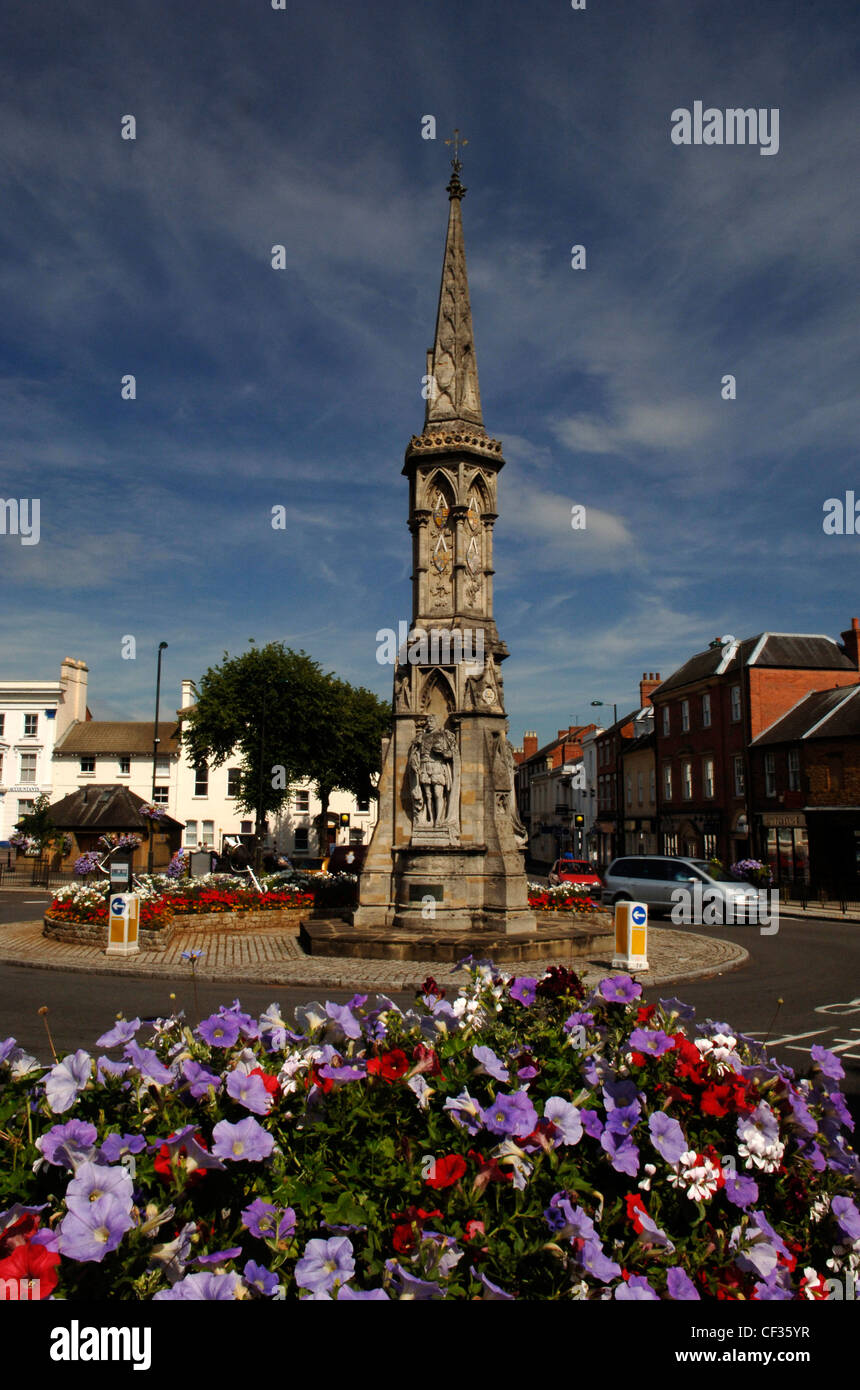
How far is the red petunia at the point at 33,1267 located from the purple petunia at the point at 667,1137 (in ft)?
5.16

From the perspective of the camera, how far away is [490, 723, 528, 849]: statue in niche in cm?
1594

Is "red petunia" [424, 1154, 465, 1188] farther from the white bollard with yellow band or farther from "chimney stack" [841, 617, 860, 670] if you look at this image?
"chimney stack" [841, 617, 860, 670]

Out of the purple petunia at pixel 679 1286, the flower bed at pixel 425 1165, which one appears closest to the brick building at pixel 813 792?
the flower bed at pixel 425 1165

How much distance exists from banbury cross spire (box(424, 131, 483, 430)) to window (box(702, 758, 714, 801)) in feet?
97.2

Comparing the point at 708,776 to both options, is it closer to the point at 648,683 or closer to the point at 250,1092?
the point at 648,683

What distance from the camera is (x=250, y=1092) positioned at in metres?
2.39

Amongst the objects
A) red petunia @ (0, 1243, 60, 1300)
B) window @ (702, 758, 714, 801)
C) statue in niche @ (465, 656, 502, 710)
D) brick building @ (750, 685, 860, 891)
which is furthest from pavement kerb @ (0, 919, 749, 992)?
window @ (702, 758, 714, 801)

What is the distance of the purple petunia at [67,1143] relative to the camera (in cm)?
209

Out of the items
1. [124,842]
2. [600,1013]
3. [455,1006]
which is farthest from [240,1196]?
[124,842]

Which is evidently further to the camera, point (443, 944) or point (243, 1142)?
point (443, 944)

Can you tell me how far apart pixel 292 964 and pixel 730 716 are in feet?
106

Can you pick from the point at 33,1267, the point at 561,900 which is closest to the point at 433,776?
the point at 561,900
